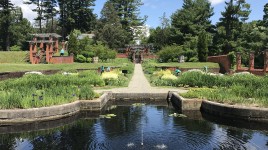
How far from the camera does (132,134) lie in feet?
33.0

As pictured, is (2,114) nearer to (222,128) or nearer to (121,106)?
(121,106)

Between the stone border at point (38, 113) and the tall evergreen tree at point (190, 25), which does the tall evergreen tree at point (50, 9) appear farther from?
the stone border at point (38, 113)

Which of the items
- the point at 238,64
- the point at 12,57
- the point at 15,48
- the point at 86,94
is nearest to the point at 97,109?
the point at 86,94

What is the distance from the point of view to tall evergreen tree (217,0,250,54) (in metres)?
44.8

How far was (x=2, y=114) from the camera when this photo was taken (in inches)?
441

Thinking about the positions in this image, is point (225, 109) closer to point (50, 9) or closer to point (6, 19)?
point (6, 19)

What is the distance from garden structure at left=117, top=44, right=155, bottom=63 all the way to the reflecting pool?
42.1 m

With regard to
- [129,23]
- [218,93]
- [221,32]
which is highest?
[129,23]

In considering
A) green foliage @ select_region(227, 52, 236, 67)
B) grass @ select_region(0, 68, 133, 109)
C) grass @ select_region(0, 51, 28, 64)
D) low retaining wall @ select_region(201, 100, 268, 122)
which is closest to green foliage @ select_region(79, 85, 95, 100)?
grass @ select_region(0, 68, 133, 109)

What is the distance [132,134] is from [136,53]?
1861 inches

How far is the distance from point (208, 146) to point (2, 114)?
7.29 m

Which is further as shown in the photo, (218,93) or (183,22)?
(183,22)

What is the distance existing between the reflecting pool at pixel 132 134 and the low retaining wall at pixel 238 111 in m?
0.58

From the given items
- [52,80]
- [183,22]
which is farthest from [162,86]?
[183,22]
